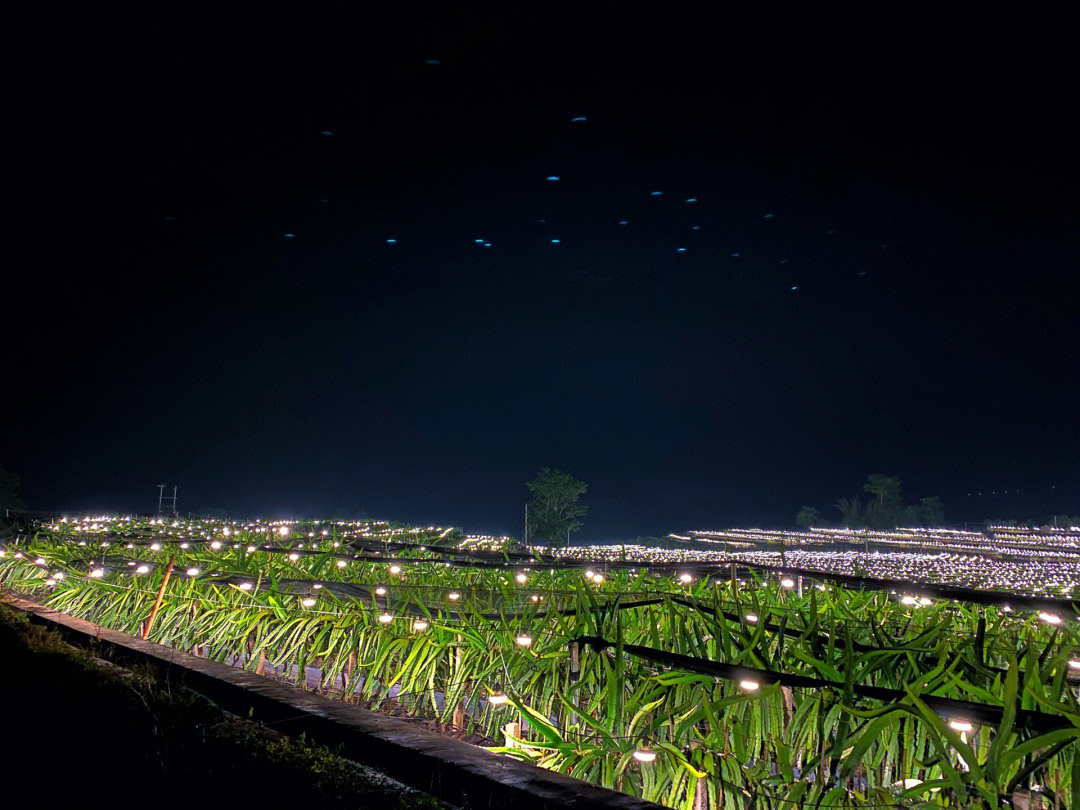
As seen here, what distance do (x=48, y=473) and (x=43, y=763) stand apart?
49282 millimetres

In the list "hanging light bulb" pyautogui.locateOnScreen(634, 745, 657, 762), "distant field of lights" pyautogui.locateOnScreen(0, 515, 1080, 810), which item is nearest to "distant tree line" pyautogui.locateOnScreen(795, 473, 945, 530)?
"distant field of lights" pyautogui.locateOnScreen(0, 515, 1080, 810)

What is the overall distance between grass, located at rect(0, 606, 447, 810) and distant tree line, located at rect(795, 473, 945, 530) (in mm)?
67524

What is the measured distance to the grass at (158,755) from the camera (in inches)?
106

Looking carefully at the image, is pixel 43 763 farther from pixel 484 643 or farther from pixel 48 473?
pixel 48 473

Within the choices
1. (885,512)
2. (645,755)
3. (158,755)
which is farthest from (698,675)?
(885,512)

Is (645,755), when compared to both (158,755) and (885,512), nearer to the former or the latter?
(158,755)

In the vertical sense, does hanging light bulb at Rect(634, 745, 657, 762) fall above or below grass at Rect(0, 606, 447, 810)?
above

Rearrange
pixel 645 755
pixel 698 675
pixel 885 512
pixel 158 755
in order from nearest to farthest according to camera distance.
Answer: pixel 645 755
pixel 158 755
pixel 698 675
pixel 885 512

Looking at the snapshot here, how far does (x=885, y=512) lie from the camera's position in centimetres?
6562

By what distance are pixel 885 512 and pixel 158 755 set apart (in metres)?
71.0

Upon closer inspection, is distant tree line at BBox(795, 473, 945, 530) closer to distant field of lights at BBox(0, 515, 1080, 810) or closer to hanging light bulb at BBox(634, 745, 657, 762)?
distant field of lights at BBox(0, 515, 1080, 810)

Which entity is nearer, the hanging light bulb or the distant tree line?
the hanging light bulb

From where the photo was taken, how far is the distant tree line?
65.5 m

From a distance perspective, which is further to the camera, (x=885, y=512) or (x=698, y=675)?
(x=885, y=512)
